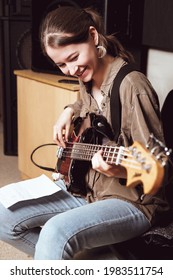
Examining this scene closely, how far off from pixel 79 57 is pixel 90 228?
1.51 feet

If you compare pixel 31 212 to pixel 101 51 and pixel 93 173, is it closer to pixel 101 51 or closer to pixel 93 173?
pixel 93 173

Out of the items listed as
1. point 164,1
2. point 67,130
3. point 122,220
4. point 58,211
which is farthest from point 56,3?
point 122,220

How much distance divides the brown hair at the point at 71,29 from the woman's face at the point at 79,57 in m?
0.01

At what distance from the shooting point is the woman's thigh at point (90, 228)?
1058 mm

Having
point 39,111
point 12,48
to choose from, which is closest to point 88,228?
point 39,111

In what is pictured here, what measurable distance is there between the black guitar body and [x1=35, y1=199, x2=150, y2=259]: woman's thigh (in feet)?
0.43

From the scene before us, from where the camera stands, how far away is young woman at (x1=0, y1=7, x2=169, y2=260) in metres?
1.07

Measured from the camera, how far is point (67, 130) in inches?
53.7

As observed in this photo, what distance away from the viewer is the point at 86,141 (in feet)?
3.96

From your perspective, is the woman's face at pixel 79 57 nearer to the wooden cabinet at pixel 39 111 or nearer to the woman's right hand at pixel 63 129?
the woman's right hand at pixel 63 129

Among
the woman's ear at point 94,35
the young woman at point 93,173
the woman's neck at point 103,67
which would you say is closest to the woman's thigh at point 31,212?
the young woman at point 93,173
